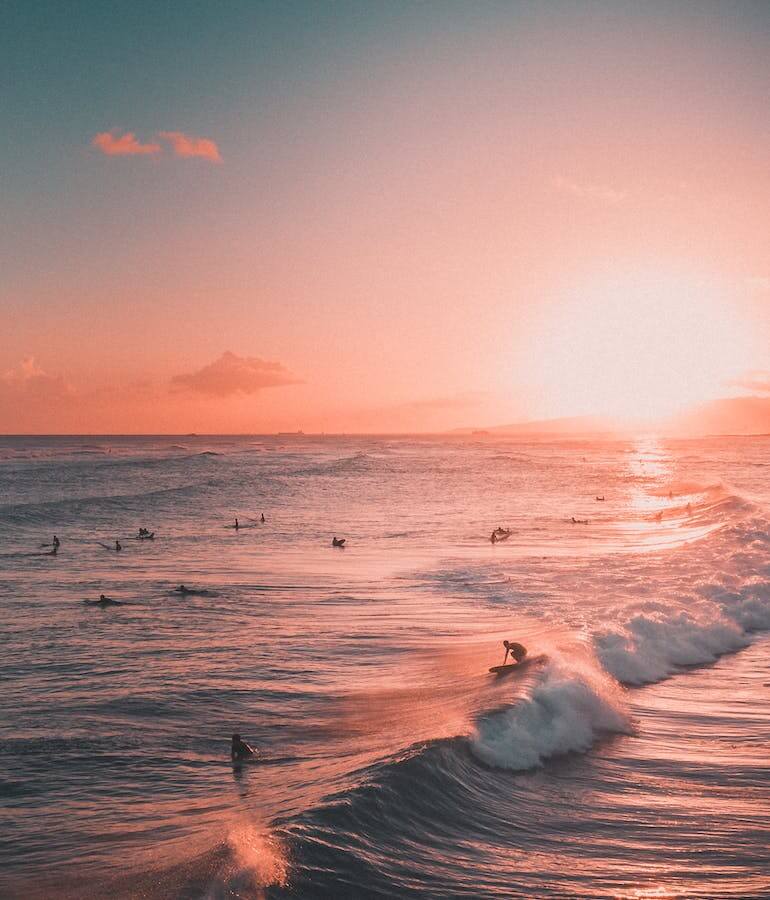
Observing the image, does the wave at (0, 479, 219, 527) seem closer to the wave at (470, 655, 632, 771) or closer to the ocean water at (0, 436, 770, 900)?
the ocean water at (0, 436, 770, 900)

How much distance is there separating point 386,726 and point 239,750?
2390 millimetres

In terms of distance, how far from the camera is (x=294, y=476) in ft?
285

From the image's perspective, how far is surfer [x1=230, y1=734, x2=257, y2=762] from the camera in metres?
10.5

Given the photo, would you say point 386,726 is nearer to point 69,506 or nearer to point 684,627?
point 684,627

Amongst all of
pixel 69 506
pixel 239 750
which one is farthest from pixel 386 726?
pixel 69 506

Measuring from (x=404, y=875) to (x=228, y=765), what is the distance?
12.5 ft

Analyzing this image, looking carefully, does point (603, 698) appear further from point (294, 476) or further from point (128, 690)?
point (294, 476)

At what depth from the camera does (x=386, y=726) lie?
11.6 m

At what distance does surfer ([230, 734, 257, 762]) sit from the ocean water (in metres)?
0.23

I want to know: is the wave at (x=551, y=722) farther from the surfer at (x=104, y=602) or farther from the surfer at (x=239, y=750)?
the surfer at (x=104, y=602)

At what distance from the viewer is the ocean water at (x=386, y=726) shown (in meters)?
7.59

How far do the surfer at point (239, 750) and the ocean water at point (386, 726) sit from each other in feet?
0.77

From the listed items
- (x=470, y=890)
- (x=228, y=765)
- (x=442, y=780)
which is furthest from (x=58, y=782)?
(x=470, y=890)

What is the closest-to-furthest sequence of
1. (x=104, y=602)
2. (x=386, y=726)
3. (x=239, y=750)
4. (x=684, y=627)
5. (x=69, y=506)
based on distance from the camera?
1. (x=239, y=750)
2. (x=386, y=726)
3. (x=684, y=627)
4. (x=104, y=602)
5. (x=69, y=506)
